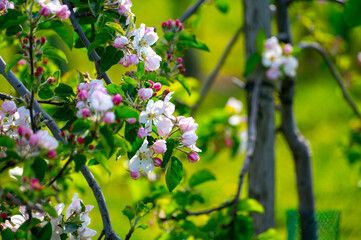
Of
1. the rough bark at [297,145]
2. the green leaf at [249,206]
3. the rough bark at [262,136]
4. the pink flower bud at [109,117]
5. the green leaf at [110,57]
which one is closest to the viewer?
the pink flower bud at [109,117]

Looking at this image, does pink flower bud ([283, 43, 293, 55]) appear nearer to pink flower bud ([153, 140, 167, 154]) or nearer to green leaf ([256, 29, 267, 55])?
green leaf ([256, 29, 267, 55])

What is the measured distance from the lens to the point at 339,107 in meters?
6.80

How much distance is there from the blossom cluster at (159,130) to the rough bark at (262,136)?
45.1 inches

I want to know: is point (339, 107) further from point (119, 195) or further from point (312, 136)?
point (119, 195)

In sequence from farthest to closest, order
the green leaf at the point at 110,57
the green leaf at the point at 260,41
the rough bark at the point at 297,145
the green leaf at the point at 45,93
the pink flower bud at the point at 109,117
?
the rough bark at the point at 297,145, the green leaf at the point at 260,41, the green leaf at the point at 45,93, the green leaf at the point at 110,57, the pink flower bud at the point at 109,117

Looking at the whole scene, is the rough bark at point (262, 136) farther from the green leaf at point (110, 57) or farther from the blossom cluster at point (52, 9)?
the blossom cluster at point (52, 9)

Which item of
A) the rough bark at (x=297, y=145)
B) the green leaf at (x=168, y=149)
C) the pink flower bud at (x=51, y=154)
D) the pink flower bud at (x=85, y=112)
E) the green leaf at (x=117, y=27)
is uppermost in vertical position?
the green leaf at (x=117, y=27)

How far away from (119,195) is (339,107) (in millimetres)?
3897

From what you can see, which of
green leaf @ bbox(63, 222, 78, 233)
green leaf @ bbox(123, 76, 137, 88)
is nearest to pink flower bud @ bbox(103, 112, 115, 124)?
green leaf @ bbox(123, 76, 137, 88)

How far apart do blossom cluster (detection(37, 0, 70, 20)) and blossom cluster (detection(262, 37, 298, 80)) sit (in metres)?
1.21

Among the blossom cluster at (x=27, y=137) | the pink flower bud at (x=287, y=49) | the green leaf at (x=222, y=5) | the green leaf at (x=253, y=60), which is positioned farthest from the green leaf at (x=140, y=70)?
the pink flower bud at (x=287, y=49)

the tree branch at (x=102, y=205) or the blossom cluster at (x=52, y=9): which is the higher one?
the blossom cluster at (x=52, y=9)

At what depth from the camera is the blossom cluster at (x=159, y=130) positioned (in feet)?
2.85

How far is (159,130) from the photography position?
91cm
